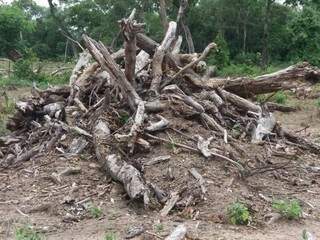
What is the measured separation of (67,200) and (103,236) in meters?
0.91

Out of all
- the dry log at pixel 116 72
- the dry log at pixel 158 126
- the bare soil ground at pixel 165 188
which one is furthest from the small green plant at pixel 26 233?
the dry log at pixel 116 72

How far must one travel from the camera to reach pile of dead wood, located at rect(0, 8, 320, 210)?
19.7 ft

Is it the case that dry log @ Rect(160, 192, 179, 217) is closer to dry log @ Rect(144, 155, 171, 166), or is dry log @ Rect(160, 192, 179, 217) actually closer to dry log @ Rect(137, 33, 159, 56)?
dry log @ Rect(144, 155, 171, 166)

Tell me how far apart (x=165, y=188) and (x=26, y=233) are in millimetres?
1407

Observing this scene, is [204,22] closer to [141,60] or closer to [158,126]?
[141,60]

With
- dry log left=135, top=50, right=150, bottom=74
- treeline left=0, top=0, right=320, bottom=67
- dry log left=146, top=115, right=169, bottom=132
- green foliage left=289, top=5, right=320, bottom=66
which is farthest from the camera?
treeline left=0, top=0, right=320, bottom=67

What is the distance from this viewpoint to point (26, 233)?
14.9 ft

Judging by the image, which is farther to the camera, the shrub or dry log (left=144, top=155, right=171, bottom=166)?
the shrub

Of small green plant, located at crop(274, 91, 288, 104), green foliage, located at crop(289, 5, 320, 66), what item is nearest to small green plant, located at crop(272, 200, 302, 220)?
small green plant, located at crop(274, 91, 288, 104)

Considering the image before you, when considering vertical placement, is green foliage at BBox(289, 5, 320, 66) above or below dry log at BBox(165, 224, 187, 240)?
above

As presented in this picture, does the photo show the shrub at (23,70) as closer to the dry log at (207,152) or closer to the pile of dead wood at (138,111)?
the pile of dead wood at (138,111)

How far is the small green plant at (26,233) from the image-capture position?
4.12 m

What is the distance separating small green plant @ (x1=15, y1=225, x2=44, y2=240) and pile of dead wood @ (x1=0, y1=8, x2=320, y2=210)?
3.05 feet

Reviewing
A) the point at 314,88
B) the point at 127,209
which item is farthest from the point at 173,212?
the point at 314,88
